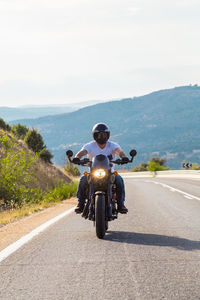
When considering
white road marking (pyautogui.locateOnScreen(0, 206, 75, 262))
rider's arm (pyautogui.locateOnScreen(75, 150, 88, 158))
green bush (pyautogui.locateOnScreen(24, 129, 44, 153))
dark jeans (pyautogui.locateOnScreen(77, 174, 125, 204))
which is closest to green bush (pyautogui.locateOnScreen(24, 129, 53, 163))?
green bush (pyautogui.locateOnScreen(24, 129, 44, 153))

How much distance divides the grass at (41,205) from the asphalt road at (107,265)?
3.23 m

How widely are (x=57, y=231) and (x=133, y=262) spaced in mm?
3007

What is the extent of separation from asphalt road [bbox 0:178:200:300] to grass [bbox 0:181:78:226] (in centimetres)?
323

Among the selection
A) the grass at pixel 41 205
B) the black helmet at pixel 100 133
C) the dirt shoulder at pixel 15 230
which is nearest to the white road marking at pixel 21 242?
the dirt shoulder at pixel 15 230

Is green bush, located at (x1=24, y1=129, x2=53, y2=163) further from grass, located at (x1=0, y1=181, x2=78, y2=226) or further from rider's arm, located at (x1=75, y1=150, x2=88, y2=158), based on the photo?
rider's arm, located at (x1=75, y1=150, x2=88, y2=158)

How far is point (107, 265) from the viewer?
197 inches

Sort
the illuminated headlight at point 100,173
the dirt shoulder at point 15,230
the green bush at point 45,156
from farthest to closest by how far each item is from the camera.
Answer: the green bush at point 45,156
the dirt shoulder at point 15,230
the illuminated headlight at point 100,173

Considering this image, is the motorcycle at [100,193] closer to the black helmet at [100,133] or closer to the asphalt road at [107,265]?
the asphalt road at [107,265]

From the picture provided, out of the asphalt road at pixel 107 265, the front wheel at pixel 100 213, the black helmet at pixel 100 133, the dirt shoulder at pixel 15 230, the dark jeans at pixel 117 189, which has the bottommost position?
the dirt shoulder at pixel 15 230

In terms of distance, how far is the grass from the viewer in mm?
11023

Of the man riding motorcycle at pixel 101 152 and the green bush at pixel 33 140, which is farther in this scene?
the green bush at pixel 33 140

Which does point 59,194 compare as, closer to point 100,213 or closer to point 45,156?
point 100,213

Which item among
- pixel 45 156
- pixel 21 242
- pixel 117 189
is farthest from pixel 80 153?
pixel 45 156

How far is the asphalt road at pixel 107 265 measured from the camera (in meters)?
4.00
